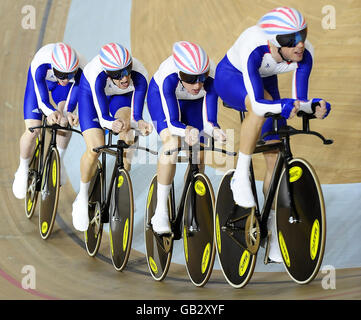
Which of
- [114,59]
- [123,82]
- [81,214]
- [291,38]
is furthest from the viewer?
[81,214]

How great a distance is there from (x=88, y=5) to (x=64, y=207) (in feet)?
12.4

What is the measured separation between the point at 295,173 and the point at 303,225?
0.83 ft

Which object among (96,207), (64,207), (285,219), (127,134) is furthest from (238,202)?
(64,207)

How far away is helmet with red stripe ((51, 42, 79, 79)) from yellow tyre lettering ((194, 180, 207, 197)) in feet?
5.43

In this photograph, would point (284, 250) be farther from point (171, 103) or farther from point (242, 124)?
point (171, 103)

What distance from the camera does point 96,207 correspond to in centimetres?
466

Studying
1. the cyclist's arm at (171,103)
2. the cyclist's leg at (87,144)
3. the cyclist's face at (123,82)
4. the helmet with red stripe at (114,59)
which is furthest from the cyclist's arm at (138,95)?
the cyclist's arm at (171,103)

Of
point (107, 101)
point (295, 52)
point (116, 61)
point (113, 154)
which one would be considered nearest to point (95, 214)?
point (113, 154)

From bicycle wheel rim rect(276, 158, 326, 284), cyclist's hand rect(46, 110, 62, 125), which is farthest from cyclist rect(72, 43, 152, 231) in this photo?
bicycle wheel rim rect(276, 158, 326, 284)

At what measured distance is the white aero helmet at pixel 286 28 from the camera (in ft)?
10.1

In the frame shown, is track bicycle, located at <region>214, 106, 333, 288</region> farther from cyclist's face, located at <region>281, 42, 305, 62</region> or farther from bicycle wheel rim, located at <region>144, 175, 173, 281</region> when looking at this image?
bicycle wheel rim, located at <region>144, 175, 173, 281</region>

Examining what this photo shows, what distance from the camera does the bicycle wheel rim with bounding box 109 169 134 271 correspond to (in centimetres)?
420

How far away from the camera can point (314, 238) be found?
3.14 metres

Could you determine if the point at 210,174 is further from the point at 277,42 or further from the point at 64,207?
the point at 277,42
